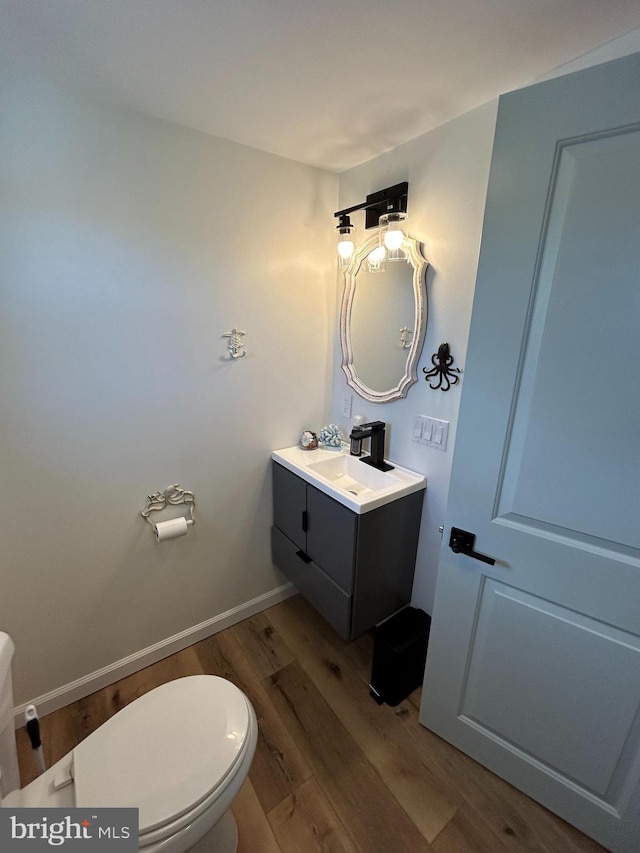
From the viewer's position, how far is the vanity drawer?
152 cm

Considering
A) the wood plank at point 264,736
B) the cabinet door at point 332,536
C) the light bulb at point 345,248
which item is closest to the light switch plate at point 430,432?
the cabinet door at point 332,536

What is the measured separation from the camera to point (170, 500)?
5.26 ft

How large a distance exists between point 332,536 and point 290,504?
343 mm

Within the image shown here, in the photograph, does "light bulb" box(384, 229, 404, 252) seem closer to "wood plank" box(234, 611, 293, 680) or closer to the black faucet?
the black faucet

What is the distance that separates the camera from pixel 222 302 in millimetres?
1556

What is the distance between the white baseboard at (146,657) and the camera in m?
1.50

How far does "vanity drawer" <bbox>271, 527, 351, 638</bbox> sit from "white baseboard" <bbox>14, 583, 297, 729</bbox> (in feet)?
0.87

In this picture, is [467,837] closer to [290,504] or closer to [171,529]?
[290,504]

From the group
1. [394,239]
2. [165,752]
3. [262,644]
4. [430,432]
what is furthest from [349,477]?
[165,752]

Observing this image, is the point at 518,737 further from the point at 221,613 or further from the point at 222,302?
the point at 222,302

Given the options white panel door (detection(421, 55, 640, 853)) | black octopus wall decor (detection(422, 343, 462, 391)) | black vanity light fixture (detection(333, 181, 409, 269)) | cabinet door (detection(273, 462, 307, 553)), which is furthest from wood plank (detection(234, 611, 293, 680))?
black vanity light fixture (detection(333, 181, 409, 269))

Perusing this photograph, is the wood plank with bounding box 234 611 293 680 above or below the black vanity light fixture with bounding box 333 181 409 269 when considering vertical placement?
below

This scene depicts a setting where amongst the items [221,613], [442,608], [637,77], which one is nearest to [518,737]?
[442,608]

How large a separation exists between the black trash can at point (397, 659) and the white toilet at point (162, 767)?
685 millimetres
